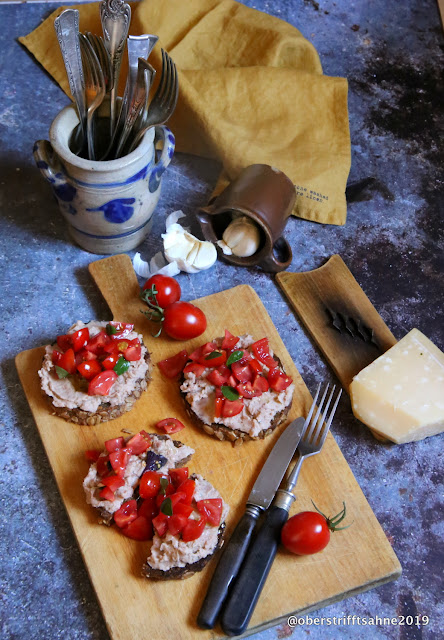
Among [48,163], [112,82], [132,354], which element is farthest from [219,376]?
[112,82]

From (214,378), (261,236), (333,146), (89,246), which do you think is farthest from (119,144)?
(333,146)

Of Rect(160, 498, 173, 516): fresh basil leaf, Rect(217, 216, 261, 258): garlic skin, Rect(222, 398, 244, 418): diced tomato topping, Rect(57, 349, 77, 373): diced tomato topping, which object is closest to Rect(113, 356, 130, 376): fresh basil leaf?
Rect(57, 349, 77, 373): diced tomato topping

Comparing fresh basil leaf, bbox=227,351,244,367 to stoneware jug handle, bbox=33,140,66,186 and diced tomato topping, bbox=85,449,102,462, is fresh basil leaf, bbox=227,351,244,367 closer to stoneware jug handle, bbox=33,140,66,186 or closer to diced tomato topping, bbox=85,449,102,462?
diced tomato topping, bbox=85,449,102,462

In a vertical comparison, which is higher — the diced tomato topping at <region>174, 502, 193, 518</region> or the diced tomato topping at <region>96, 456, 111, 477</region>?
the diced tomato topping at <region>174, 502, 193, 518</region>

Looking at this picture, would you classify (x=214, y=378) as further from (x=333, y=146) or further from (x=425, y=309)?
(x=333, y=146)

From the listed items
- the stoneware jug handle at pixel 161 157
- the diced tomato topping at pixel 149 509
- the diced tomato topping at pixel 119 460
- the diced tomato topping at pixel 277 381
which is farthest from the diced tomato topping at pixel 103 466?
the stoneware jug handle at pixel 161 157

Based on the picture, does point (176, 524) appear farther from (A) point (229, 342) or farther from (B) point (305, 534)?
(A) point (229, 342)
